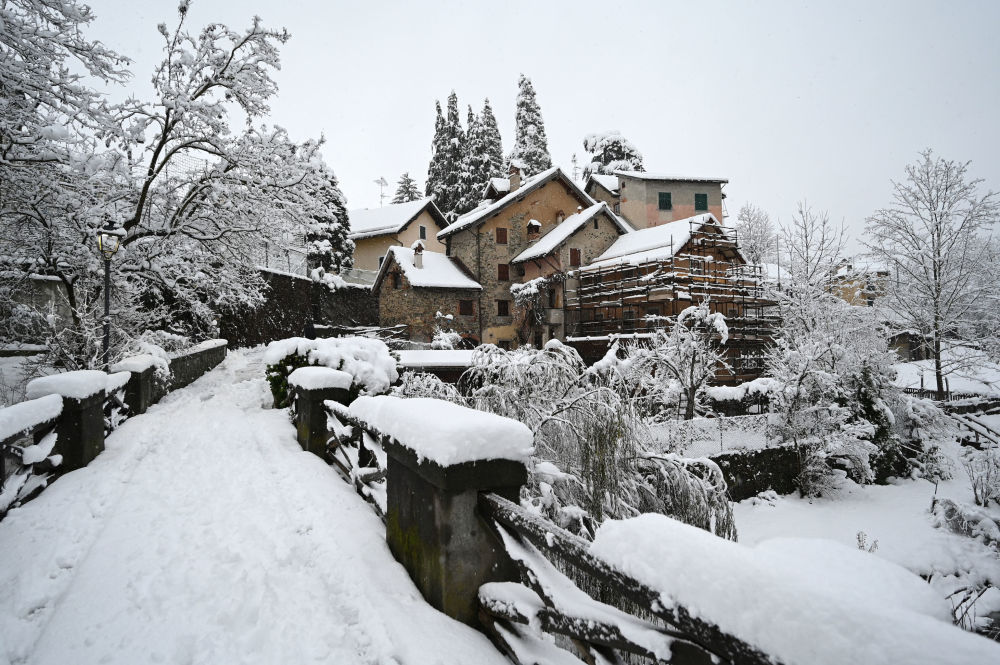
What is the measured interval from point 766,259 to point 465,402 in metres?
38.7

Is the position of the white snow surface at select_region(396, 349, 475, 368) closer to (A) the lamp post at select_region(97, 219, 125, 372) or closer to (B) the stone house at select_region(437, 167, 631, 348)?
(A) the lamp post at select_region(97, 219, 125, 372)

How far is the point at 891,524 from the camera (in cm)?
1118

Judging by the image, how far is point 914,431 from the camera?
1466cm

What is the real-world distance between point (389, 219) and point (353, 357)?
3604 centimetres

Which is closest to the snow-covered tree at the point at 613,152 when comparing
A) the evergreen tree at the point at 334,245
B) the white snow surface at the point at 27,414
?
the evergreen tree at the point at 334,245

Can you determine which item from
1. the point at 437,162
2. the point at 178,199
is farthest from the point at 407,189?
the point at 178,199

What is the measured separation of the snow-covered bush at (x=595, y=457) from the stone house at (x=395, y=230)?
33303mm

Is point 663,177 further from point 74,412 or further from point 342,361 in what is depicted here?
point 74,412

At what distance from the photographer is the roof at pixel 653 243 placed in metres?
24.9

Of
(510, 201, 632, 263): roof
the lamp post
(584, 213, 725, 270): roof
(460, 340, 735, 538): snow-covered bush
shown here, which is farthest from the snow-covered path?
(510, 201, 632, 263): roof

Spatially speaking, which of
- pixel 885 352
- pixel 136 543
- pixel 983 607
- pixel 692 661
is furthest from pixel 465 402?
pixel 885 352

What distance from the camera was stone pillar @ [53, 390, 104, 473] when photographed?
525 cm

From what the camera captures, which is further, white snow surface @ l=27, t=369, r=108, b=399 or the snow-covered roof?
the snow-covered roof

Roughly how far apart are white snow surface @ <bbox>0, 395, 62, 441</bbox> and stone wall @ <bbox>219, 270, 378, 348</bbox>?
1686 cm
